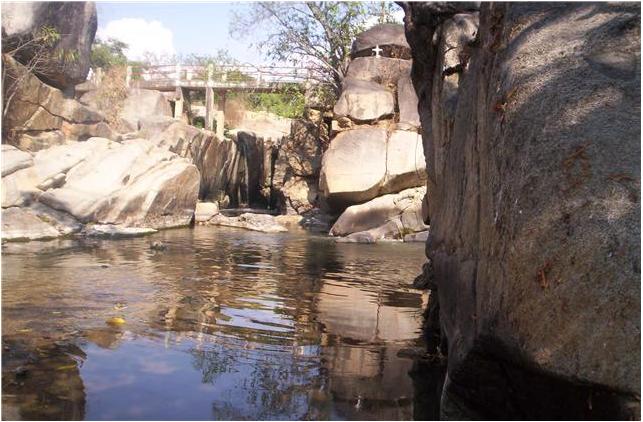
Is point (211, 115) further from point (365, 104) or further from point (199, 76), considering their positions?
point (365, 104)

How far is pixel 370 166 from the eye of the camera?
742 inches

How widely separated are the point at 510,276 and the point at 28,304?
475 cm

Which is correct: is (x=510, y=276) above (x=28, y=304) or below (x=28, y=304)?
above

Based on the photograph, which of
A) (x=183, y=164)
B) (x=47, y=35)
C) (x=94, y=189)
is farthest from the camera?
(x=47, y=35)

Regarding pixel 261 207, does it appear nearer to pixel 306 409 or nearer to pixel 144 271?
Answer: pixel 144 271

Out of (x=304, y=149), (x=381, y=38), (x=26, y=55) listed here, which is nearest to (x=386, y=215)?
(x=381, y=38)

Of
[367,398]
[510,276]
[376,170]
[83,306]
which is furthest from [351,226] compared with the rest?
[510,276]

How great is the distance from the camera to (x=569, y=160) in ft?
8.18

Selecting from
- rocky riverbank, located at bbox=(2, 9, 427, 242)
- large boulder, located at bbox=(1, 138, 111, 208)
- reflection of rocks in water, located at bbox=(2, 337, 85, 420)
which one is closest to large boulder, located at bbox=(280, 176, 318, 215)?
rocky riverbank, located at bbox=(2, 9, 427, 242)

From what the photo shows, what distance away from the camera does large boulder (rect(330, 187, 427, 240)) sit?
17.3 meters

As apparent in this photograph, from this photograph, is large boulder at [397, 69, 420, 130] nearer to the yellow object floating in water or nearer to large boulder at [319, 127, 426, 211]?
large boulder at [319, 127, 426, 211]

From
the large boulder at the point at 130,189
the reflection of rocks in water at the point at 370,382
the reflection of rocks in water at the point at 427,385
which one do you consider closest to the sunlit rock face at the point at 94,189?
the large boulder at the point at 130,189

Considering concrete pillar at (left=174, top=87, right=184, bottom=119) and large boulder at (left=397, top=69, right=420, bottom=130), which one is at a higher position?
concrete pillar at (left=174, top=87, right=184, bottom=119)

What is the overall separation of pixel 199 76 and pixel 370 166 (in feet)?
51.8
